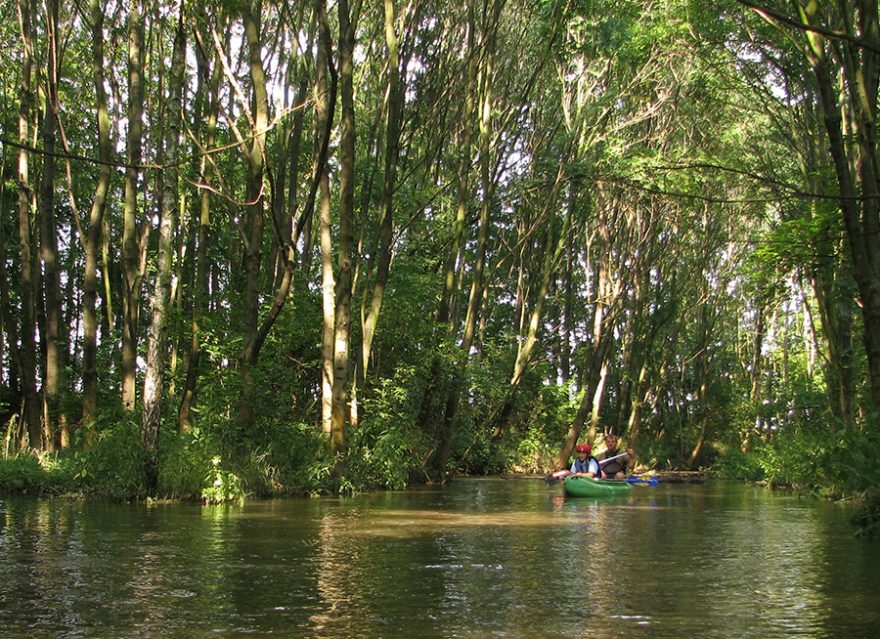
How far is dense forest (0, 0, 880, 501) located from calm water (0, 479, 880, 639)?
232 centimetres

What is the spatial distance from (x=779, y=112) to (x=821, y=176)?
9.38 m

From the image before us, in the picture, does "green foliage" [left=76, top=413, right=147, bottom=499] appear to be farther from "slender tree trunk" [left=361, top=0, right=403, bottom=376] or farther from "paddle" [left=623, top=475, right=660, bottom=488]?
"paddle" [left=623, top=475, right=660, bottom=488]

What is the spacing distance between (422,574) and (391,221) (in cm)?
1348

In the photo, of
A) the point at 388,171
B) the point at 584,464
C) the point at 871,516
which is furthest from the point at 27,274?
the point at 871,516

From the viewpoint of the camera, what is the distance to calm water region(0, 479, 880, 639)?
6.03m

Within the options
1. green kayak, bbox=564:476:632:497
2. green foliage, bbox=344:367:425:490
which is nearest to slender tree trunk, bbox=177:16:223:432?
green foliage, bbox=344:367:425:490

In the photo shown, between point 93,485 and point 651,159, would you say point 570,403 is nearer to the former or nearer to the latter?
point 651,159

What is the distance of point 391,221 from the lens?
2097 cm

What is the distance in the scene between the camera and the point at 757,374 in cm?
4406

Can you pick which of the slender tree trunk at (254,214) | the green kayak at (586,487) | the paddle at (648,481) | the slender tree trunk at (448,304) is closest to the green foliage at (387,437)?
the slender tree trunk at (448,304)

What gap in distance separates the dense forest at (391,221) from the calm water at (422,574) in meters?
2.32

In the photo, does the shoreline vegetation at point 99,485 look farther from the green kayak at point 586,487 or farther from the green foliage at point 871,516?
the green kayak at point 586,487

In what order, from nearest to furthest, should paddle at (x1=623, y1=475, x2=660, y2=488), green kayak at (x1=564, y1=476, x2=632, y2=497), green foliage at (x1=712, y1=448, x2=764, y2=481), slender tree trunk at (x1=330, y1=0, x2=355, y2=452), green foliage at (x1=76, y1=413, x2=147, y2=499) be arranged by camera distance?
green foliage at (x1=76, y1=413, x2=147, y2=499) < slender tree trunk at (x1=330, y1=0, x2=355, y2=452) < green kayak at (x1=564, y1=476, x2=632, y2=497) < paddle at (x1=623, y1=475, x2=660, y2=488) < green foliage at (x1=712, y1=448, x2=764, y2=481)

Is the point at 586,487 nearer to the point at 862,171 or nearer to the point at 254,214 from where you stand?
the point at 254,214
